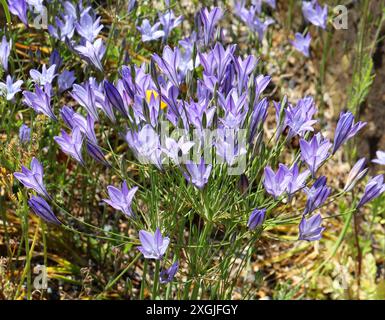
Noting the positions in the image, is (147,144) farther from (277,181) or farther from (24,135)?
(24,135)

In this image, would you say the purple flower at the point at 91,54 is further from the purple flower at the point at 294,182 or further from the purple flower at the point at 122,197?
the purple flower at the point at 294,182

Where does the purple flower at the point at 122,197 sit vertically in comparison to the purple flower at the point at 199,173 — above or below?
below

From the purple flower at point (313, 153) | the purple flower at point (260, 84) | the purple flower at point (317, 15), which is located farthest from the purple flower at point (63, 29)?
the purple flower at point (317, 15)

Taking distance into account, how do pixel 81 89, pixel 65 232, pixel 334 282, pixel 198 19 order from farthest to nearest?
pixel 334 282 → pixel 65 232 → pixel 198 19 → pixel 81 89

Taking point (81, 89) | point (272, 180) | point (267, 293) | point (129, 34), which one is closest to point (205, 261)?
point (272, 180)

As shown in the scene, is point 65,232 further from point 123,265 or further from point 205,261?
point 205,261

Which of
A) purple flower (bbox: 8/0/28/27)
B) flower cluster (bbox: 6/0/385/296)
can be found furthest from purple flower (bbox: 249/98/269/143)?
purple flower (bbox: 8/0/28/27)

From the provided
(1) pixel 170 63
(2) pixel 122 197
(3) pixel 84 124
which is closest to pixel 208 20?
(1) pixel 170 63
